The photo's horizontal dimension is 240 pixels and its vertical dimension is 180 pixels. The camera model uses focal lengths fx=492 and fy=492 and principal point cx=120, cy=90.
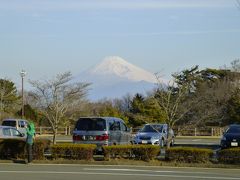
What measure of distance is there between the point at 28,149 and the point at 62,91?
21004 mm

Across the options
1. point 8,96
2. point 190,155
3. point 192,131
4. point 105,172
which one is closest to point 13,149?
point 105,172

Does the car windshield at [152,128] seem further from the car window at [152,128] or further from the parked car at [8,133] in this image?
the parked car at [8,133]

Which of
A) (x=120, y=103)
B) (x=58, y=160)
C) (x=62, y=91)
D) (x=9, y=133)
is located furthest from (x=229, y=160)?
(x=120, y=103)

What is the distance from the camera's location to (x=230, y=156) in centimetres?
1997

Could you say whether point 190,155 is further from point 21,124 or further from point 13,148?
point 21,124

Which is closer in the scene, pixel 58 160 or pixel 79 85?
pixel 58 160

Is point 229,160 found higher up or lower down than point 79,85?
lower down

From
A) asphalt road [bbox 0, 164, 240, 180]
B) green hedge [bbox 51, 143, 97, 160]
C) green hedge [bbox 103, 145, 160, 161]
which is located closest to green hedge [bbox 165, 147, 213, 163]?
green hedge [bbox 103, 145, 160, 161]

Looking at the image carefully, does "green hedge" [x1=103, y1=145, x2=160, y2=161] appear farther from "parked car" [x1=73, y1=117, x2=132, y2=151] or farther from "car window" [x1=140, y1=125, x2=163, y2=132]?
"car window" [x1=140, y1=125, x2=163, y2=132]

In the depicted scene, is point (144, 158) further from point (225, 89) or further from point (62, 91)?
point (225, 89)

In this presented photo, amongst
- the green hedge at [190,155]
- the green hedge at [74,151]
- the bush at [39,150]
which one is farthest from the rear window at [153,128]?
the bush at [39,150]

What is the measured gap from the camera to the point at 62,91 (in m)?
41.6

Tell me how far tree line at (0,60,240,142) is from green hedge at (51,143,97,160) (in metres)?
5.09

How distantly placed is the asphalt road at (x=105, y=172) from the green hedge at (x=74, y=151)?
1042mm
